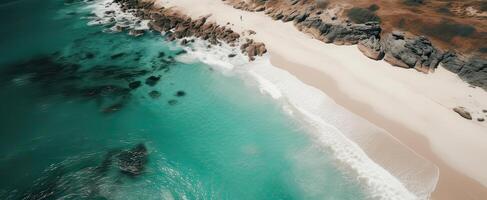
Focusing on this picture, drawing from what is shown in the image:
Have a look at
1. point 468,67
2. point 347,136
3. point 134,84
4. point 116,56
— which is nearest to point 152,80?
point 134,84

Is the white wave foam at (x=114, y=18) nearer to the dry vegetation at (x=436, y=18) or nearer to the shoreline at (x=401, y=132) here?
the shoreline at (x=401, y=132)

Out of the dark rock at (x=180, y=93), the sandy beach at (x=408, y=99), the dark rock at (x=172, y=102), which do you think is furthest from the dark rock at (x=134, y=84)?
the sandy beach at (x=408, y=99)

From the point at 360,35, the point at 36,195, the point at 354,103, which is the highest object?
the point at 360,35

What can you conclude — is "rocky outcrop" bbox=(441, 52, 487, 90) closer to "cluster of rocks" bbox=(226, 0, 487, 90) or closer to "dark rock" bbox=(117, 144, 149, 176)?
"cluster of rocks" bbox=(226, 0, 487, 90)

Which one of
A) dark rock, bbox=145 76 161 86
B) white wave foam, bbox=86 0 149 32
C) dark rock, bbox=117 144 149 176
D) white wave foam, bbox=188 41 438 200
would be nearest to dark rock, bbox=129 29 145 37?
white wave foam, bbox=86 0 149 32

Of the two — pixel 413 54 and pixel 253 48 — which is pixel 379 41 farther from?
pixel 253 48

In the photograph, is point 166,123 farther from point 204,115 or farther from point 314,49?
point 314,49

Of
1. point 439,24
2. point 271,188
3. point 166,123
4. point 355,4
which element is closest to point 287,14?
point 355,4
